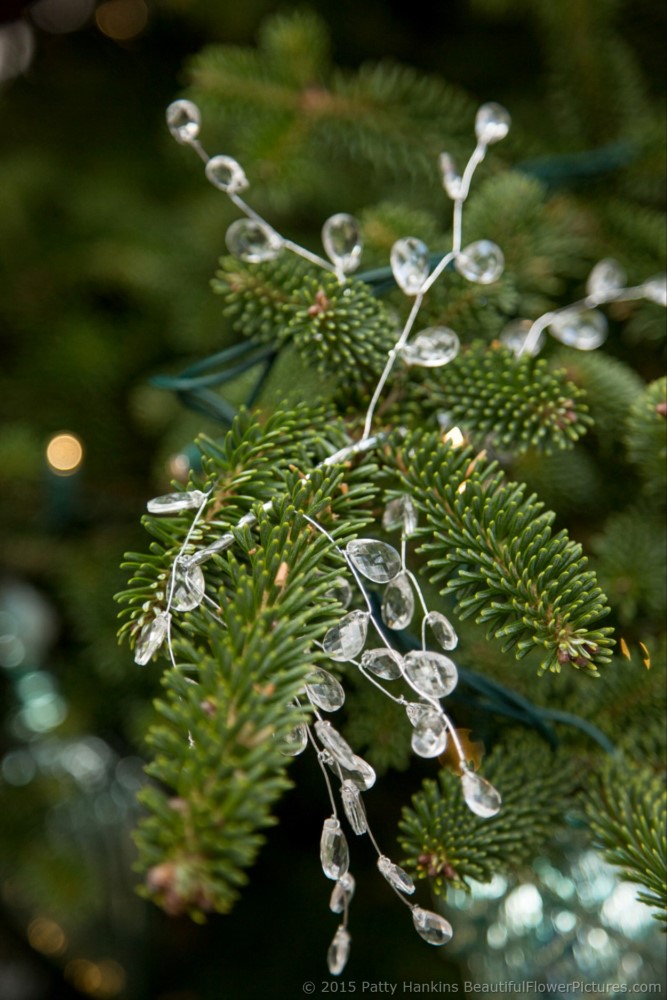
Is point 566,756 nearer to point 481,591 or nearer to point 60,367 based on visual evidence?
point 481,591

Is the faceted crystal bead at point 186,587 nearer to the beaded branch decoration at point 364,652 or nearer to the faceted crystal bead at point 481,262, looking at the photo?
the beaded branch decoration at point 364,652

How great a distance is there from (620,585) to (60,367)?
0.55m

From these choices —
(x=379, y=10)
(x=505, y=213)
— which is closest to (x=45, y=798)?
(x=505, y=213)

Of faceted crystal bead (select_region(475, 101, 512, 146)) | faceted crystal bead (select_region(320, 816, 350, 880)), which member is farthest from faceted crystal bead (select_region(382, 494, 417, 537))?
faceted crystal bead (select_region(475, 101, 512, 146))

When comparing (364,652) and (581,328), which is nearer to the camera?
(364,652)

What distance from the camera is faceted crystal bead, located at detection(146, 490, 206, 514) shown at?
290mm

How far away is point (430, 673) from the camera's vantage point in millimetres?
276

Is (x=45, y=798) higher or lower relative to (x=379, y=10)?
lower

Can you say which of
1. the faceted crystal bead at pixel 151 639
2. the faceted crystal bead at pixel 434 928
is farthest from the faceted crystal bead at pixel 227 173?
the faceted crystal bead at pixel 434 928

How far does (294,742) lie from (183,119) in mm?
298

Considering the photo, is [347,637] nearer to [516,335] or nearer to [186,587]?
[186,587]

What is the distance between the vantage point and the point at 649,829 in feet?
1.07

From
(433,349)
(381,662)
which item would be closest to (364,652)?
(381,662)

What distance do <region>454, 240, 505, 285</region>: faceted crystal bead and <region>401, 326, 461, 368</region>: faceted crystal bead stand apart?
0.15 feet
